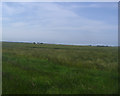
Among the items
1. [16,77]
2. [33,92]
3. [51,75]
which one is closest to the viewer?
[33,92]

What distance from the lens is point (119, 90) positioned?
13.3ft

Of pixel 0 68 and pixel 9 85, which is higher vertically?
pixel 0 68

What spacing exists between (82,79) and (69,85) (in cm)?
67

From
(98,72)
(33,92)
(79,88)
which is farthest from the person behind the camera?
(98,72)

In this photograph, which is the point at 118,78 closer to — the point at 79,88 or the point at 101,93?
the point at 101,93

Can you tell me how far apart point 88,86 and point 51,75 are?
1.49 meters

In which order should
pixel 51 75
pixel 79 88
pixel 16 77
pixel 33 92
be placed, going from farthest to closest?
pixel 51 75 → pixel 16 77 → pixel 79 88 → pixel 33 92

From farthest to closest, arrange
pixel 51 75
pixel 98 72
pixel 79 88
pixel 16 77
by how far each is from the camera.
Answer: pixel 98 72, pixel 51 75, pixel 16 77, pixel 79 88

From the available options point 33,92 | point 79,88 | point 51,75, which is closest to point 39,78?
point 51,75

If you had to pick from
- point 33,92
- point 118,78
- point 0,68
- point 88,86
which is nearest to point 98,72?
point 118,78

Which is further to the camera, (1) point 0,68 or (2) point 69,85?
(1) point 0,68

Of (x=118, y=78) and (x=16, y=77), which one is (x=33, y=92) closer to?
(x=16, y=77)

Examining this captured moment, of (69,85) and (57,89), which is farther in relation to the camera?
(69,85)

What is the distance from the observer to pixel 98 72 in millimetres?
5578
